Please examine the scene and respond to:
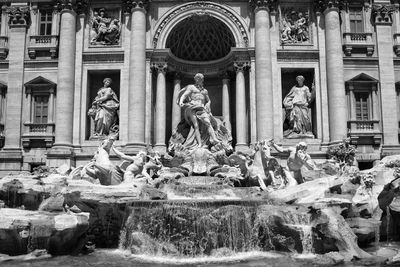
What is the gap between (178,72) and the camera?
28.1m

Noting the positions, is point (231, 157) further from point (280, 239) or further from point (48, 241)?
point (48, 241)

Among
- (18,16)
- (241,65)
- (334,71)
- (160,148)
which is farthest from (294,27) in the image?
(18,16)

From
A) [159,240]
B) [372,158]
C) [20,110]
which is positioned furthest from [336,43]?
[20,110]

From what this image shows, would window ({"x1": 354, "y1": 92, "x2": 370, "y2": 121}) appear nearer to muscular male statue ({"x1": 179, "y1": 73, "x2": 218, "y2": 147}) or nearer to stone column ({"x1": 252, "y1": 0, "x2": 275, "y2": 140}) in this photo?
stone column ({"x1": 252, "y1": 0, "x2": 275, "y2": 140})

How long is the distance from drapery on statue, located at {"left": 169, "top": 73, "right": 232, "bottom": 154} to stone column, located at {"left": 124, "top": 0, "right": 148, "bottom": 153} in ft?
6.63

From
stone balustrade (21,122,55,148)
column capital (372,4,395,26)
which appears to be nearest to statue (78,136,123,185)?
stone balustrade (21,122,55,148)

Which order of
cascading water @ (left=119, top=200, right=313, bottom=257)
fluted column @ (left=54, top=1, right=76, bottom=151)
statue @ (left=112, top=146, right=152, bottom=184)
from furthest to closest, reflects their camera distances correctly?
fluted column @ (left=54, top=1, right=76, bottom=151) → statue @ (left=112, top=146, right=152, bottom=184) → cascading water @ (left=119, top=200, right=313, bottom=257)

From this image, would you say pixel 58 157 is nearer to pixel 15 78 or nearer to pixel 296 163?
pixel 15 78

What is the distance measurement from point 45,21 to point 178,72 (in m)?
8.99

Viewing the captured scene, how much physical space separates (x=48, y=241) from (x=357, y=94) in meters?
20.1

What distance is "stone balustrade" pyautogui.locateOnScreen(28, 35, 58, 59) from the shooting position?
26812mm

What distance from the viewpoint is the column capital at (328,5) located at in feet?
86.0

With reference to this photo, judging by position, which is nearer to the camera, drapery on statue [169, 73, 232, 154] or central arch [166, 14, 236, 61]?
drapery on statue [169, 73, 232, 154]

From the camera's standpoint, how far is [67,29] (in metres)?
26.0
